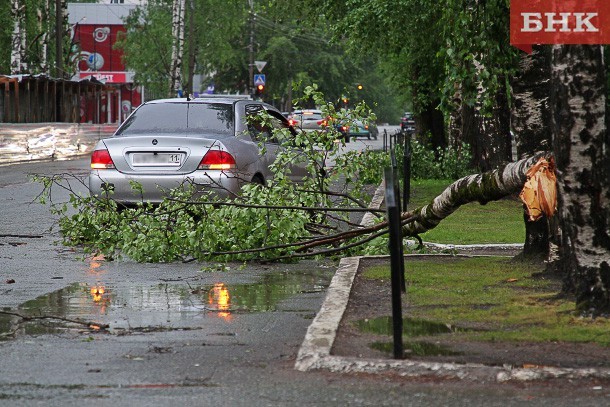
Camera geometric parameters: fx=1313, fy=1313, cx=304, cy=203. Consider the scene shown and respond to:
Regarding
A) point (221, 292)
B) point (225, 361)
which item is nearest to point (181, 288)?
point (221, 292)

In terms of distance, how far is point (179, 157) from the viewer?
14516mm

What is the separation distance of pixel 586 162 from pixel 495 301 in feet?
4.63

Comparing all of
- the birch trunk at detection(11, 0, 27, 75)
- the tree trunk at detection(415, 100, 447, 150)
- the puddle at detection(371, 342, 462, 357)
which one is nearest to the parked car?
the puddle at detection(371, 342, 462, 357)

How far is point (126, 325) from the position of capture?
8336mm

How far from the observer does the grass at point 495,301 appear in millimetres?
7625

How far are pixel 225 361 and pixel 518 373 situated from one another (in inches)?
63.1

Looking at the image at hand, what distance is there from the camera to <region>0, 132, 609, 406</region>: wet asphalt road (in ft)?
20.3

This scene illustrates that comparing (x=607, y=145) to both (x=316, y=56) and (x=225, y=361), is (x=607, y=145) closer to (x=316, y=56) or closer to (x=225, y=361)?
(x=225, y=361)

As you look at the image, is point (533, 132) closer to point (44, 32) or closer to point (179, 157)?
point (179, 157)

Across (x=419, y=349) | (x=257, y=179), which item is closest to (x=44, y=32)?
(x=257, y=179)

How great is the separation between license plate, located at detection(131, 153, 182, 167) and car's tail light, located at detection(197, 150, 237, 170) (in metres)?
0.28

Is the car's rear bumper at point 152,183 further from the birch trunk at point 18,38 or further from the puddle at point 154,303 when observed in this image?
the birch trunk at point 18,38

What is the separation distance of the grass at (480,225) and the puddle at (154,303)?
12.1 feet

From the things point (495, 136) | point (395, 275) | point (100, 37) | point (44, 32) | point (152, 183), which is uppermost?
point (100, 37)
